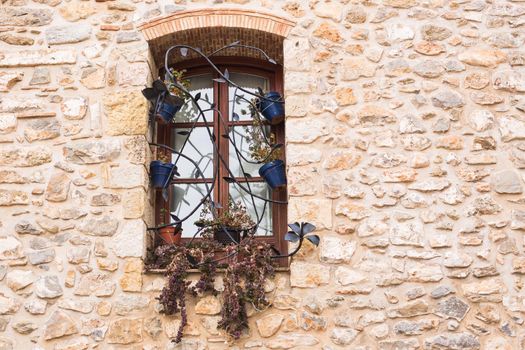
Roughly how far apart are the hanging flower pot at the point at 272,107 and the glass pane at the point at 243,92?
14cm

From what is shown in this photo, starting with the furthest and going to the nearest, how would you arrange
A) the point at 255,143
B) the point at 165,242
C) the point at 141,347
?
the point at 255,143, the point at 165,242, the point at 141,347

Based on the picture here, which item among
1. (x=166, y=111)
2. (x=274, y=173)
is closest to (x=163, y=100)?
(x=166, y=111)

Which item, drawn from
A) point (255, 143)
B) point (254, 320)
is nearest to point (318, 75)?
point (255, 143)

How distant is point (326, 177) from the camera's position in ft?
13.3

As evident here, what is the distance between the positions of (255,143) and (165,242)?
914 mm

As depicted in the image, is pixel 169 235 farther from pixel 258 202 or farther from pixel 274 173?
pixel 274 173

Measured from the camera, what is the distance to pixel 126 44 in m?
4.32

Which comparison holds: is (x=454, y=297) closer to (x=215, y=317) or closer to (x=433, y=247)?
(x=433, y=247)

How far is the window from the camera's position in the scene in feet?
14.2

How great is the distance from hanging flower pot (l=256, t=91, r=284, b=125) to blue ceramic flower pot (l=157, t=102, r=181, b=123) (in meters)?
0.57

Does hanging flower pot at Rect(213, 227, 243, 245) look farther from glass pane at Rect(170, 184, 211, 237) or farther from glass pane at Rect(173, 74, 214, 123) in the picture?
glass pane at Rect(173, 74, 214, 123)

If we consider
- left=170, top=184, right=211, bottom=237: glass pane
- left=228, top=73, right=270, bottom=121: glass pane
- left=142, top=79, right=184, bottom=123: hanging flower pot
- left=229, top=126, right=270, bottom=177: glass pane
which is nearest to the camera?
left=142, top=79, right=184, bottom=123: hanging flower pot

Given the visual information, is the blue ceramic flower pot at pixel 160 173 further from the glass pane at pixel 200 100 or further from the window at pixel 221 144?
the glass pane at pixel 200 100

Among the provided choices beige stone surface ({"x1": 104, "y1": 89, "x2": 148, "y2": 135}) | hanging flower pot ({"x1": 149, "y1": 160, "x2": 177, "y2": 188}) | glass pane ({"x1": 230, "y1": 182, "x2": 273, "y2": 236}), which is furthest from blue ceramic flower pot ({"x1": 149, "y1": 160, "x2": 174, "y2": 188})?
glass pane ({"x1": 230, "y1": 182, "x2": 273, "y2": 236})
